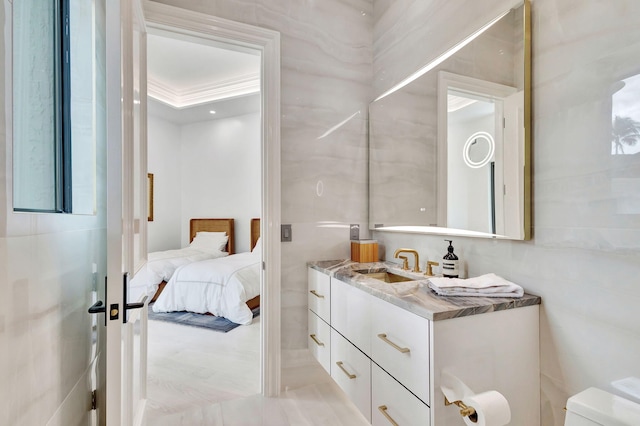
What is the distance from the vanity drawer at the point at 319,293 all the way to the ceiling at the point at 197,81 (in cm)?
289

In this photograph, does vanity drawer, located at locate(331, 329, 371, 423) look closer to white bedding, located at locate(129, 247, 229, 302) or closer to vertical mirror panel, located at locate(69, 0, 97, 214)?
vertical mirror panel, located at locate(69, 0, 97, 214)

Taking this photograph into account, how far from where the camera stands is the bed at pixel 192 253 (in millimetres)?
3943

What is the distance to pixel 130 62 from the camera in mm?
1155

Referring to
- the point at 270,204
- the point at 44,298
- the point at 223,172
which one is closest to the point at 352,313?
the point at 270,204

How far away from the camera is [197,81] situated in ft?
15.3

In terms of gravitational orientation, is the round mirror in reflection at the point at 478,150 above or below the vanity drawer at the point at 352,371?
above

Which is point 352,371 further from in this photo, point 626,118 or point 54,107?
point 54,107

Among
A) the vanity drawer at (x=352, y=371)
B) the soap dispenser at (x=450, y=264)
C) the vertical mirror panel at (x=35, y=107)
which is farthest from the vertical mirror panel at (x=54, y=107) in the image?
the soap dispenser at (x=450, y=264)

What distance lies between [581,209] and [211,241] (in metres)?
5.25

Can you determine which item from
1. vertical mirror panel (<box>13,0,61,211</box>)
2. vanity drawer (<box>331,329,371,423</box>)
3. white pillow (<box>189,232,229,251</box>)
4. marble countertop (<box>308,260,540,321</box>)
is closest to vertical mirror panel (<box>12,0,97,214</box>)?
vertical mirror panel (<box>13,0,61,211</box>)

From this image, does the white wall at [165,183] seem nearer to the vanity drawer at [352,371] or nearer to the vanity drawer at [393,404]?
the vanity drawer at [352,371]

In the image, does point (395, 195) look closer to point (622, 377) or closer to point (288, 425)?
point (622, 377)

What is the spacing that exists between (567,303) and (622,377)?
246 mm

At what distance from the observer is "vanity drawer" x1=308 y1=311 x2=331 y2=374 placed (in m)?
1.82
